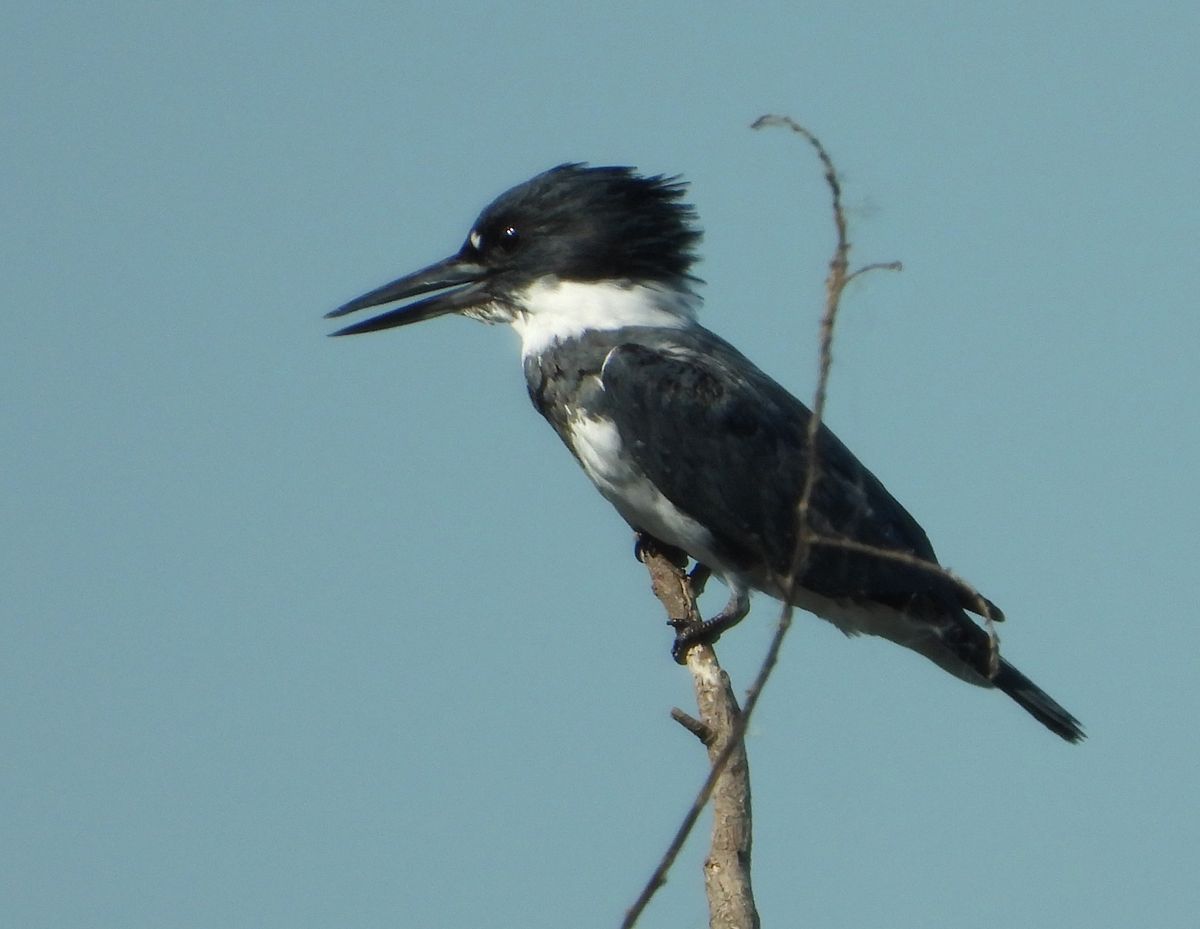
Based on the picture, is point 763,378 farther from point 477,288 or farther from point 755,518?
point 477,288

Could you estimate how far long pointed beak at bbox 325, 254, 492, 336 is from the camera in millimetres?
6773

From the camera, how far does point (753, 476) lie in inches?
237

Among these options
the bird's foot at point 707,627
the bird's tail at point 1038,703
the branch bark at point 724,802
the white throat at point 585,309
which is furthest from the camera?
the white throat at point 585,309

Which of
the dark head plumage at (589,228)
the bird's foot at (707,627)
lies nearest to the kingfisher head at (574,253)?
the dark head plumage at (589,228)

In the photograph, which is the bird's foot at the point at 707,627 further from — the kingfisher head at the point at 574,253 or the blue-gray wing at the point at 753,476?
the kingfisher head at the point at 574,253

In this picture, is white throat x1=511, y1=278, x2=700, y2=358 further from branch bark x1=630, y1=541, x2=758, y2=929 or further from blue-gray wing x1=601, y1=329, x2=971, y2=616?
branch bark x1=630, y1=541, x2=758, y2=929

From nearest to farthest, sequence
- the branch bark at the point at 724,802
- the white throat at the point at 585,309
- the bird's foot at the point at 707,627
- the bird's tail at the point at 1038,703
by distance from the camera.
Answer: the branch bark at the point at 724,802 < the bird's foot at the point at 707,627 < the bird's tail at the point at 1038,703 < the white throat at the point at 585,309

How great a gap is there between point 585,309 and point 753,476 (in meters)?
0.95

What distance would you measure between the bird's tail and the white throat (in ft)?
5.52

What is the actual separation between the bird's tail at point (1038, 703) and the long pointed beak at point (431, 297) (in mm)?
2295

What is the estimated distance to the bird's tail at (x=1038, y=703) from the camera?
19.0ft

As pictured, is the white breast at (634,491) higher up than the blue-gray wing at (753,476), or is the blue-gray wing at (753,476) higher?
the blue-gray wing at (753,476)

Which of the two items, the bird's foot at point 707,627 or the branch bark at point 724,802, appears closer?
the branch bark at point 724,802

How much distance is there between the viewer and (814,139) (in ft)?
10.0
